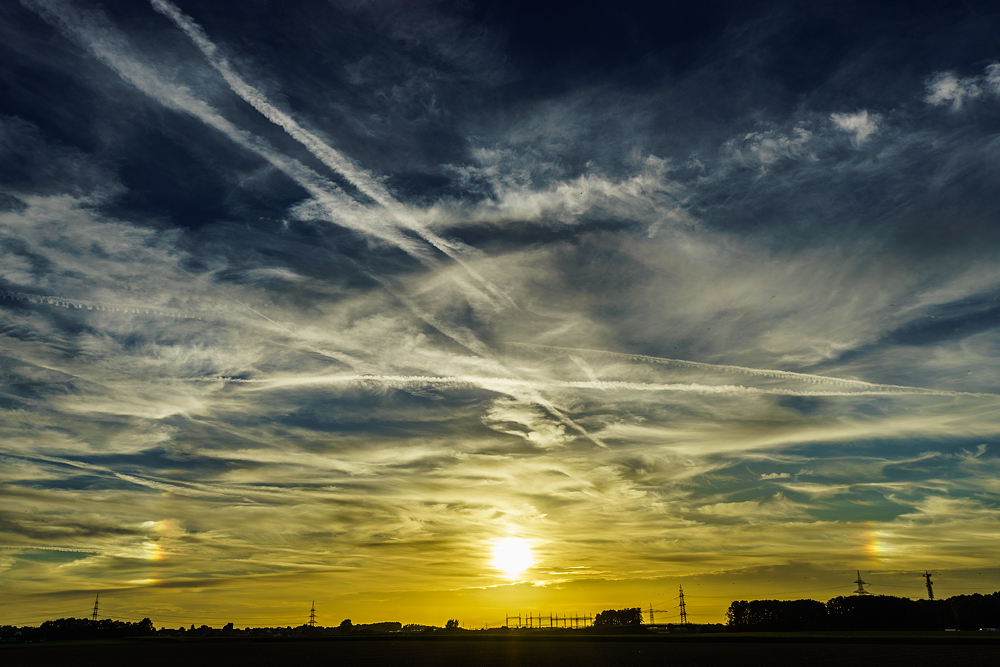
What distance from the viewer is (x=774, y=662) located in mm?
71250

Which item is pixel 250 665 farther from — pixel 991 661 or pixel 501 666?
pixel 991 661

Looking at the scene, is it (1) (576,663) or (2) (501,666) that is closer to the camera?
(2) (501,666)

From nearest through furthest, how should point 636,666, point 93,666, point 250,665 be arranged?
point 636,666 < point 250,665 < point 93,666

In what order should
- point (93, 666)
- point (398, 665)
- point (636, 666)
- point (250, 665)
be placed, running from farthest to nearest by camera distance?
1. point (93, 666)
2. point (250, 665)
3. point (398, 665)
4. point (636, 666)

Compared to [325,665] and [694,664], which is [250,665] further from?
[694,664]

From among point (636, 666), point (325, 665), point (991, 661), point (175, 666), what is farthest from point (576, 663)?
point (175, 666)

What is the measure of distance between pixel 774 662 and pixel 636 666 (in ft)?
60.5

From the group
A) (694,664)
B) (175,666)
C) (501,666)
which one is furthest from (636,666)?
(175,666)

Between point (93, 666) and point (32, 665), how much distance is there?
7612 millimetres

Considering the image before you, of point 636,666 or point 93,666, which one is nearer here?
point 636,666

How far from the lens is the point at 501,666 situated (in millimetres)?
67125

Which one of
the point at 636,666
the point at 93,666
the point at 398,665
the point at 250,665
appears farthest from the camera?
the point at 93,666

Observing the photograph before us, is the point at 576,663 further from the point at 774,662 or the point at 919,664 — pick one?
the point at 919,664

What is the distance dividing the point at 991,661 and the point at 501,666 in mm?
54560
